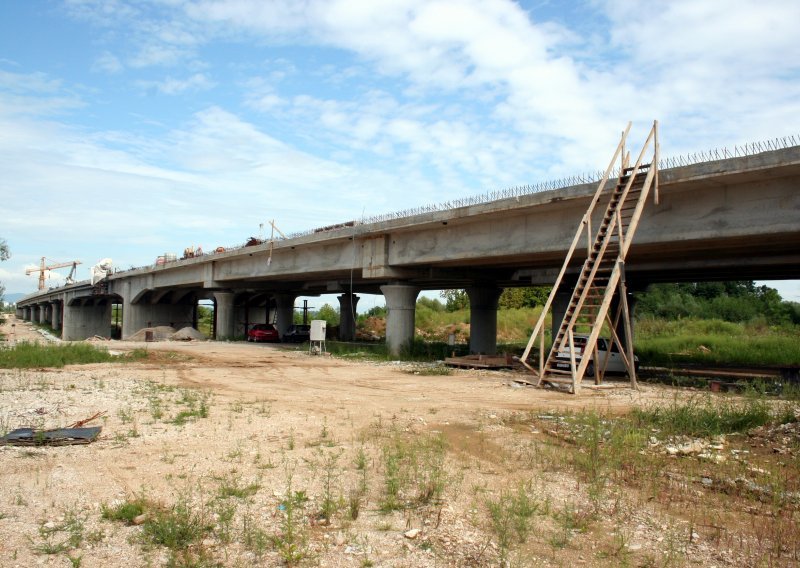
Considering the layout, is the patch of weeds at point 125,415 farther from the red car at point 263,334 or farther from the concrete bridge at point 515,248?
the red car at point 263,334

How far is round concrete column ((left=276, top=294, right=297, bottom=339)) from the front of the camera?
1860 inches

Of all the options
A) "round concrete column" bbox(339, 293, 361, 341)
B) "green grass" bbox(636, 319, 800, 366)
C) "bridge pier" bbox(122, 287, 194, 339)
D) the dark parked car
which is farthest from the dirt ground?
"bridge pier" bbox(122, 287, 194, 339)

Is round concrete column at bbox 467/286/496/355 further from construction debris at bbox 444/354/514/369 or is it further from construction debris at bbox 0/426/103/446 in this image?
construction debris at bbox 0/426/103/446

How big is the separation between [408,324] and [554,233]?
30.9 feet

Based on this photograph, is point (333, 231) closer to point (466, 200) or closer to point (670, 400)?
point (466, 200)

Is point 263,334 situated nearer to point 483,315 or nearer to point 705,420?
Answer: point 483,315

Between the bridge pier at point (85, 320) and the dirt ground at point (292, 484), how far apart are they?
2687 inches

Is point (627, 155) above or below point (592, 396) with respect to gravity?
above

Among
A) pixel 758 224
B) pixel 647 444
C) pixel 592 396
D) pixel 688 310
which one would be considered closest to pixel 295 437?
pixel 647 444

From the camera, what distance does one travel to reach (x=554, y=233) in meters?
19.1

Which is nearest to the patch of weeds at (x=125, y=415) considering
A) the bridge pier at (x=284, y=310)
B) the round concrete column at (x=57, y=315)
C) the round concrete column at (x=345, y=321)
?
the round concrete column at (x=345, y=321)

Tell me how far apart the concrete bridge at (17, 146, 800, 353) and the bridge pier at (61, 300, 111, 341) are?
111 ft

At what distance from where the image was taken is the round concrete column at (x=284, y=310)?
47.3 metres

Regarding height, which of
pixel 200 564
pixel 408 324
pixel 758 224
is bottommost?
pixel 200 564
